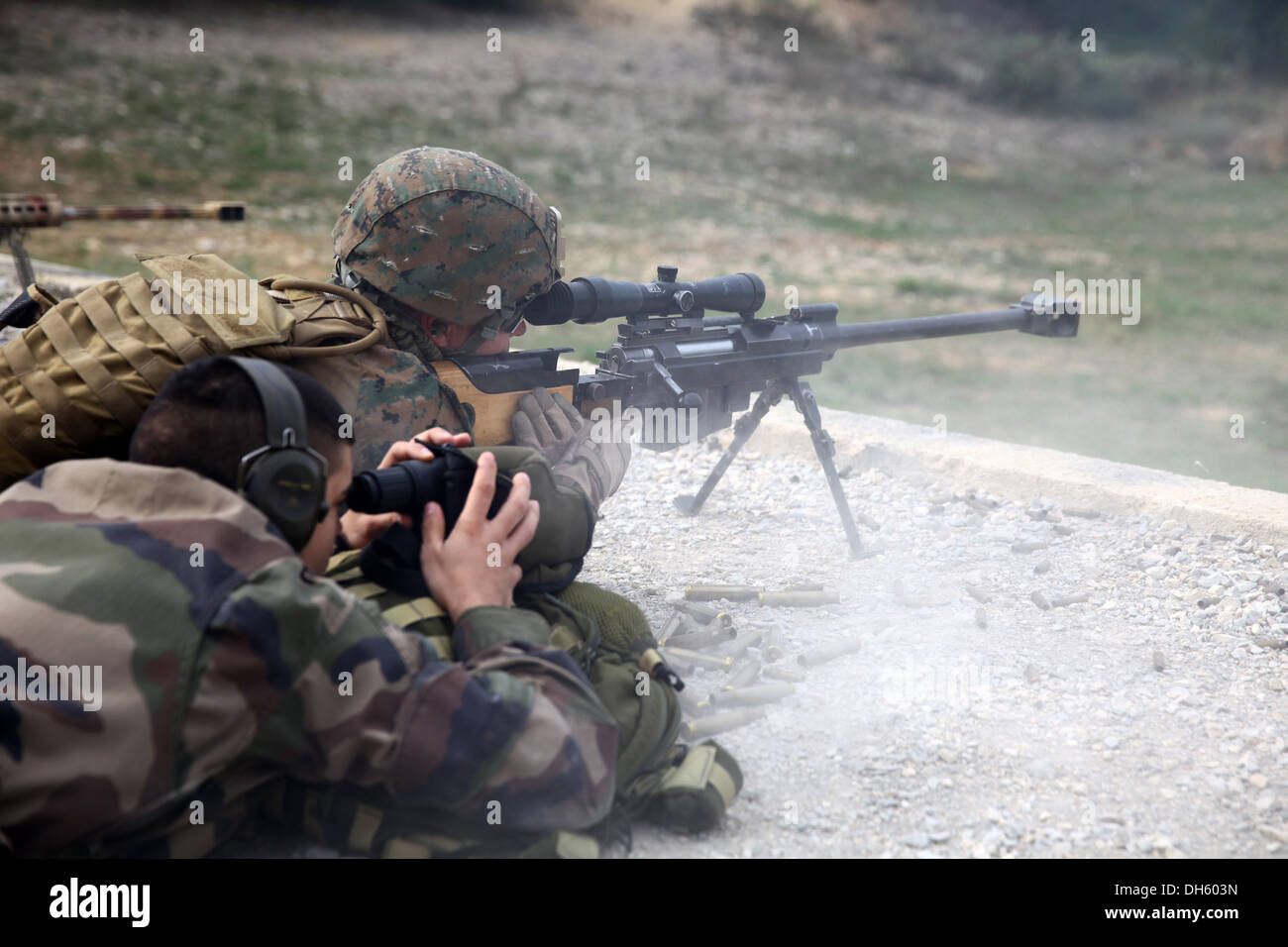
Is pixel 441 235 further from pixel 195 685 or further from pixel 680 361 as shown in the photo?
pixel 195 685

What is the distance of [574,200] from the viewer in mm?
19047

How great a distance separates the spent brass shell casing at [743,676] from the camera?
3.55 meters

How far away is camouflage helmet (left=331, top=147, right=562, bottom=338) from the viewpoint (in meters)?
3.25

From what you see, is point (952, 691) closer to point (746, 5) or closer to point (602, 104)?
point (602, 104)

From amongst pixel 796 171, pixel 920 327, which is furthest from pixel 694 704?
pixel 796 171

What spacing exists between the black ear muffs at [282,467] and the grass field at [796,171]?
720 centimetres

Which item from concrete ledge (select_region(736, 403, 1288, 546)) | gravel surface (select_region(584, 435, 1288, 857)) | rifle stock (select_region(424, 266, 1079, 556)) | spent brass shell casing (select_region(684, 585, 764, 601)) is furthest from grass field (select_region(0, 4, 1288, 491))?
spent brass shell casing (select_region(684, 585, 764, 601))

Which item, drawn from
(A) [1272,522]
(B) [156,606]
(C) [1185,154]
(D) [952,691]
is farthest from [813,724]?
(C) [1185,154]

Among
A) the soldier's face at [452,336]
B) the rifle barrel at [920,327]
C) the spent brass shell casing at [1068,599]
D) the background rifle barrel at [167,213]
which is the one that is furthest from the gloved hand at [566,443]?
the background rifle barrel at [167,213]

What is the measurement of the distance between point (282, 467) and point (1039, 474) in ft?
14.6

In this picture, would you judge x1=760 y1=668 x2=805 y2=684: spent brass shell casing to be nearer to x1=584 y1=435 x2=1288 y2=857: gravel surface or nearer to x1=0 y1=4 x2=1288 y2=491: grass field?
x1=584 y1=435 x2=1288 y2=857: gravel surface

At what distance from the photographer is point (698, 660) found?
3697 mm

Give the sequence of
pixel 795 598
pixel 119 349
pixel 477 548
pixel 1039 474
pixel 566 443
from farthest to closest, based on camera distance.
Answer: pixel 1039 474
pixel 795 598
pixel 566 443
pixel 119 349
pixel 477 548

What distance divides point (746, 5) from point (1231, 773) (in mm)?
32126
